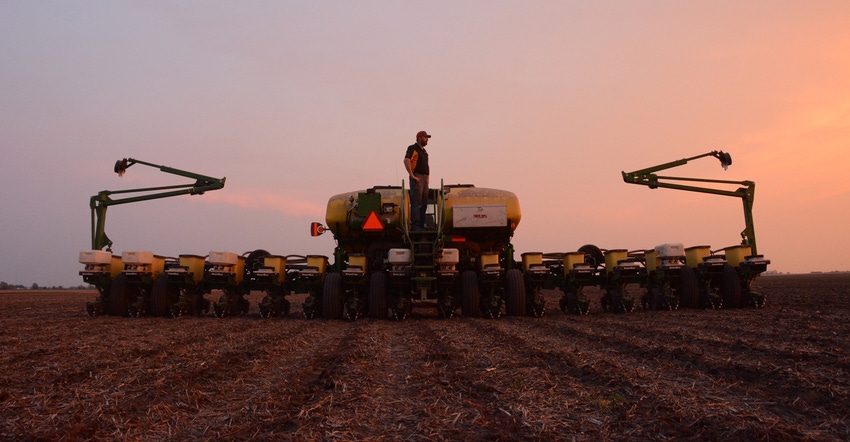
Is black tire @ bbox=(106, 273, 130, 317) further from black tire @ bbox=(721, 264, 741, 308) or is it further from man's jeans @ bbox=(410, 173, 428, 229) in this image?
black tire @ bbox=(721, 264, 741, 308)

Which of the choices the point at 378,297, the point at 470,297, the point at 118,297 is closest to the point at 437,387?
the point at 378,297

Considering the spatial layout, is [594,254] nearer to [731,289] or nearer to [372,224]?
[731,289]

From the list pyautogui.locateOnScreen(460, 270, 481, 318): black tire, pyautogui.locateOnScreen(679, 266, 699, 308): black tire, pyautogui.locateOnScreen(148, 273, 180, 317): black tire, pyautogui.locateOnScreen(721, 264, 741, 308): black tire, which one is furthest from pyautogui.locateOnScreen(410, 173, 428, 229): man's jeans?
pyautogui.locateOnScreen(721, 264, 741, 308): black tire

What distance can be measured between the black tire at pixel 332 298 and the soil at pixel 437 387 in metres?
4.11

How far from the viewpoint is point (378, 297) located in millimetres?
11141

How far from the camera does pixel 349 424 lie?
3.18 metres

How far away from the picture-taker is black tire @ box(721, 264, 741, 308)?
12.7 meters

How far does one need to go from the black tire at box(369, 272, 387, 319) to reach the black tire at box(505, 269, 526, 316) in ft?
9.05

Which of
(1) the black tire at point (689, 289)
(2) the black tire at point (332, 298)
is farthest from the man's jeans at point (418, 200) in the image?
(1) the black tire at point (689, 289)

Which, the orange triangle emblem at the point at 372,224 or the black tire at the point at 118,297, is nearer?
the orange triangle emblem at the point at 372,224

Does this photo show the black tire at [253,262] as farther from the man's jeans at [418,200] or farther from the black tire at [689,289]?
the black tire at [689,289]

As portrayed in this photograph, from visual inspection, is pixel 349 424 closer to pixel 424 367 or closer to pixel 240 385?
pixel 240 385

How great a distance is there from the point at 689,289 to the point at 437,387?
10.7 m

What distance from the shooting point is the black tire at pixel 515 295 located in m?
11.5
